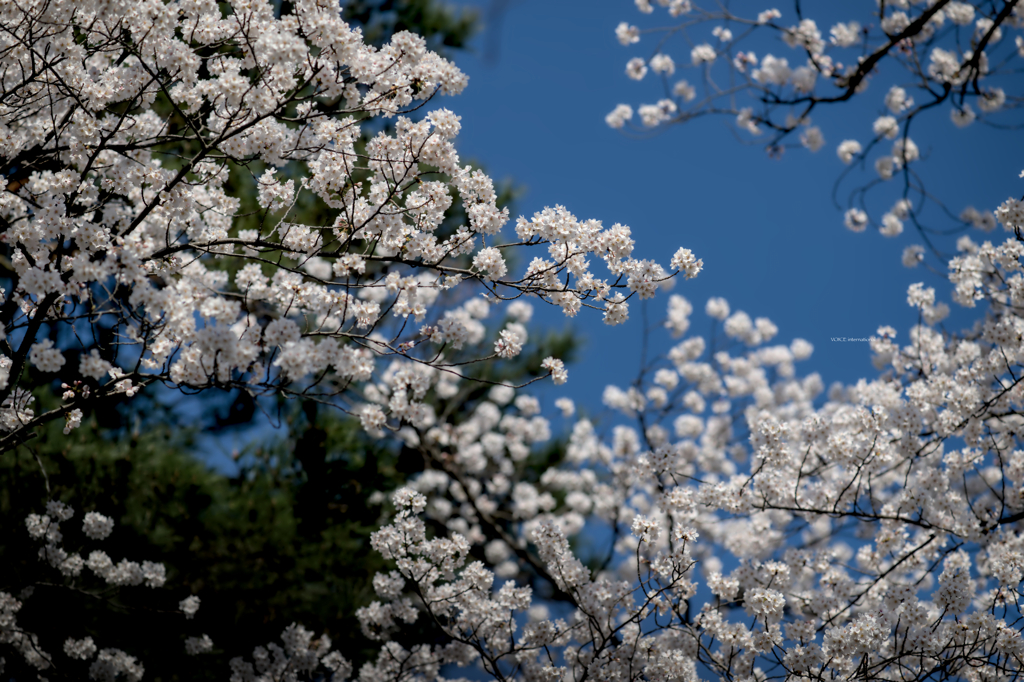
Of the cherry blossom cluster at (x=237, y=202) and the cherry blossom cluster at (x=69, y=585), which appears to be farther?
the cherry blossom cluster at (x=69, y=585)

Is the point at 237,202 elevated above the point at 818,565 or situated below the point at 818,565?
above

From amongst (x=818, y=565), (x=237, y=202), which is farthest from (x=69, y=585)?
(x=818, y=565)

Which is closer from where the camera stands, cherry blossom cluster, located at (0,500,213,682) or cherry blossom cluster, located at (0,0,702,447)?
cherry blossom cluster, located at (0,0,702,447)

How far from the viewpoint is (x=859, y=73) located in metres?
3.93

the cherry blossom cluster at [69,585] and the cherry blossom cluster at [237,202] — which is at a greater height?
the cherry blossom cluster at [237,202]

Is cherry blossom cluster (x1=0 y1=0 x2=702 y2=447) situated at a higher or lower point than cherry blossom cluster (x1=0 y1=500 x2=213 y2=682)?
higher

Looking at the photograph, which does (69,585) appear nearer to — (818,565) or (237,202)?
(237,202)

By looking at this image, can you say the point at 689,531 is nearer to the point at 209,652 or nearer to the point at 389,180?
the point at 389,180

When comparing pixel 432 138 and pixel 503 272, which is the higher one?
pixel 432 138

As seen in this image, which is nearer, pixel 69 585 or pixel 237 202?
pixel 237 202

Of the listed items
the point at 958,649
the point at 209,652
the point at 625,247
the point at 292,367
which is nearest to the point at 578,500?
the point at 209,652

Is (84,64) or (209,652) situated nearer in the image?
(84,64)

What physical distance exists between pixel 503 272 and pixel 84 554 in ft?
10.7

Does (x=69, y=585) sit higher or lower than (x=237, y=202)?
lower
